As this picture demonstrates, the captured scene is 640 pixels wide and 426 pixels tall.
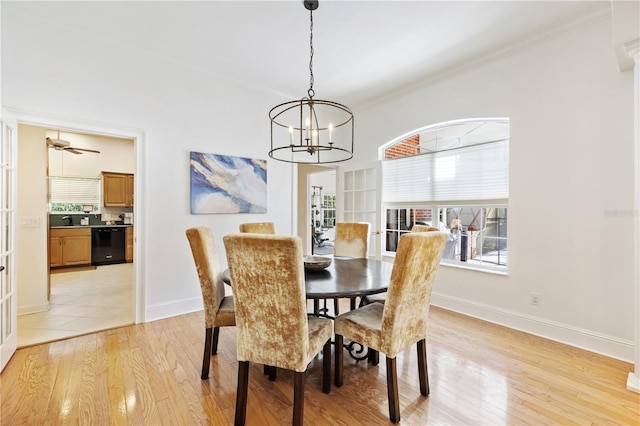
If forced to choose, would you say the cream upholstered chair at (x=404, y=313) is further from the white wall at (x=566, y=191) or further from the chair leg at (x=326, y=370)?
the white wall at (x=566, y=191)

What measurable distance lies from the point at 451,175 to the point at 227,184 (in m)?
2.86

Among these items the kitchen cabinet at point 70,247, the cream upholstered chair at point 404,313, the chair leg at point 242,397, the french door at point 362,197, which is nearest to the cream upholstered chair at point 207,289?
the chair leg at point 242,397

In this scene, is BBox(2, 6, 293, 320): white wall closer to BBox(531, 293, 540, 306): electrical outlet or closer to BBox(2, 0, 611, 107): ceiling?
BBox(2, 0, 611, 107): ceiling

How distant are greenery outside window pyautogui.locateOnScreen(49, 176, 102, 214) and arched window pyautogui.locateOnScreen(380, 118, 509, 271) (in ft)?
21.8

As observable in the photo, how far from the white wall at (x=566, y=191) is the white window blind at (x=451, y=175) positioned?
0.66ft

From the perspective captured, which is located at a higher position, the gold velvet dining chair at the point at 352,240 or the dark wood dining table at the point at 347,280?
the gold velvet dining chair at the point at 352,240

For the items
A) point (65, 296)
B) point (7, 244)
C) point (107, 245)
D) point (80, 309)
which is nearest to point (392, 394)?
point (7, 244)

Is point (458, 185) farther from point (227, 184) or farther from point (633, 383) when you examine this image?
point (227, 184)

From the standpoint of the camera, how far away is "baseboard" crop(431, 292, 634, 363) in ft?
7.89

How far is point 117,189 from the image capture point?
6715 mm

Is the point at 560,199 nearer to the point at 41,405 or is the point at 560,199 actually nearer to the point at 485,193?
the point at 485,193

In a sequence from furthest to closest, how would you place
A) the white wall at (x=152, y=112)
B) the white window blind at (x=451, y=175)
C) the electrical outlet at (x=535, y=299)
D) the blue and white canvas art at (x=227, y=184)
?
the blue and white canvas art at (x=227, y=184) → the white window blind at (x=451, y=175) → the electrical outlet at (x=535, y=299) → the white wall at (x=152, y=112)

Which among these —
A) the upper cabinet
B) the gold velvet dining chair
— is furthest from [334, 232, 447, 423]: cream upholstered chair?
the upper cabinet

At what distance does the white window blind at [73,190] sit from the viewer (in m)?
6.36
